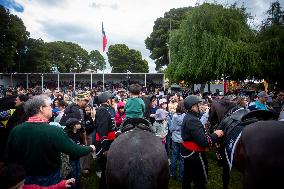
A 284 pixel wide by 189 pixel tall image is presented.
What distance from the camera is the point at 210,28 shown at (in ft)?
77.1

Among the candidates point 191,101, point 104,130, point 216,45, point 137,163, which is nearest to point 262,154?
point 137,163

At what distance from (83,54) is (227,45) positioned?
66.1m

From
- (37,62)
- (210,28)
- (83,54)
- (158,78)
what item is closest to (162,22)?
(158,78)

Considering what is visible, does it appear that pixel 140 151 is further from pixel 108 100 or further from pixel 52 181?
pixel 108 100

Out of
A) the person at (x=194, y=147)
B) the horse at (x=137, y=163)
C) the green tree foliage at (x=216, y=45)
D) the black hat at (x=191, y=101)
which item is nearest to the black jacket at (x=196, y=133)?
the person at (x=194, y=147)

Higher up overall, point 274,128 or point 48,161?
point 274,128

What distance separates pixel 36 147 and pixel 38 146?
0.09 feet

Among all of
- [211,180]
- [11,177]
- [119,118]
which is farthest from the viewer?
[119,118]

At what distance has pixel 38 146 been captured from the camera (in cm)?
352

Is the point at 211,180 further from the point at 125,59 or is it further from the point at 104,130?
the point at 125,59

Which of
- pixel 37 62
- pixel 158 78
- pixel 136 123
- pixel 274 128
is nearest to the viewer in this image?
pixel 274 128

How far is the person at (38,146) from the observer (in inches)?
139

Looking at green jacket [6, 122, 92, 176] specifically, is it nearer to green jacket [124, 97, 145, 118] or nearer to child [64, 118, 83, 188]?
green jacket [124, 97, 145, 118]

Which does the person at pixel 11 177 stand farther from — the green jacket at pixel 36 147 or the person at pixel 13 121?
the person at pixel 13 121
